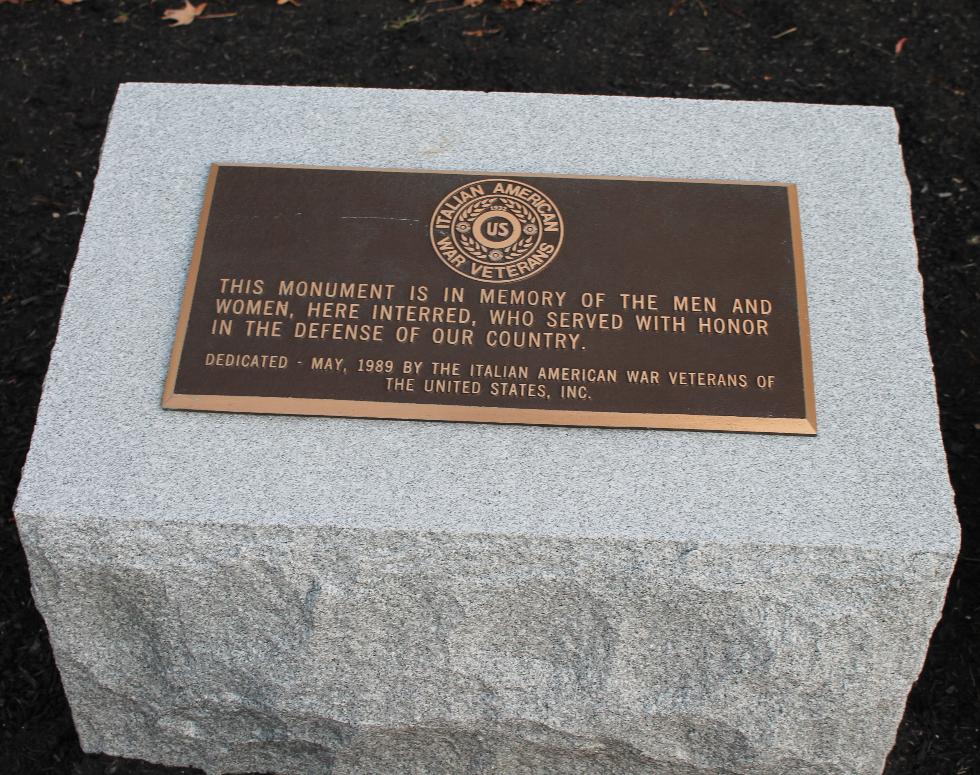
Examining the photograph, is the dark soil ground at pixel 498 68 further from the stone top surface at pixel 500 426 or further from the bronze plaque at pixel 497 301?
the bronze plaque at pixel 497 301

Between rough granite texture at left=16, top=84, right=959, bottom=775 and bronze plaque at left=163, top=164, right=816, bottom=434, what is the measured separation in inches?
3.3

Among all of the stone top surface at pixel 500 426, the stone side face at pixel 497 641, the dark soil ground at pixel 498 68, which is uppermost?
the dark soil ground at pixel 498 68

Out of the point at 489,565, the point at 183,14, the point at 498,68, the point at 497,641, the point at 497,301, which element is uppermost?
the point at 183,14

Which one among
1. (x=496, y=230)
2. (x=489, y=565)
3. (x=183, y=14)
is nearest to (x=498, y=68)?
(x=183, y=14)

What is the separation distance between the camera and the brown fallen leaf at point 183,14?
5277 mm

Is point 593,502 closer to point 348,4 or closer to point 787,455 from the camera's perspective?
point 787,455

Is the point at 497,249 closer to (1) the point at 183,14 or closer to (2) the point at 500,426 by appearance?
(2) the point at 500,426

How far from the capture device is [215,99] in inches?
134

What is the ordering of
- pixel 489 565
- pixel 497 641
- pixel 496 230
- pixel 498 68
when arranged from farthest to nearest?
pixel 498 68 → pixel 496 230 → pixel 497 641 → pixel 489 565

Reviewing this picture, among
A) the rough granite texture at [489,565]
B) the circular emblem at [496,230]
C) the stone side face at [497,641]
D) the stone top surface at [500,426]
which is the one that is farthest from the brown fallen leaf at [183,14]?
the stone side face at [497,641]

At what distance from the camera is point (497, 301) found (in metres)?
2.94

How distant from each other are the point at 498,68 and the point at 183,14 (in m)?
1.67

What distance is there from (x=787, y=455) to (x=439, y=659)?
1.09 m

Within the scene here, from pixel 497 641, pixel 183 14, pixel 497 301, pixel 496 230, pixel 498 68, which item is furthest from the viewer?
pixel 183 14
